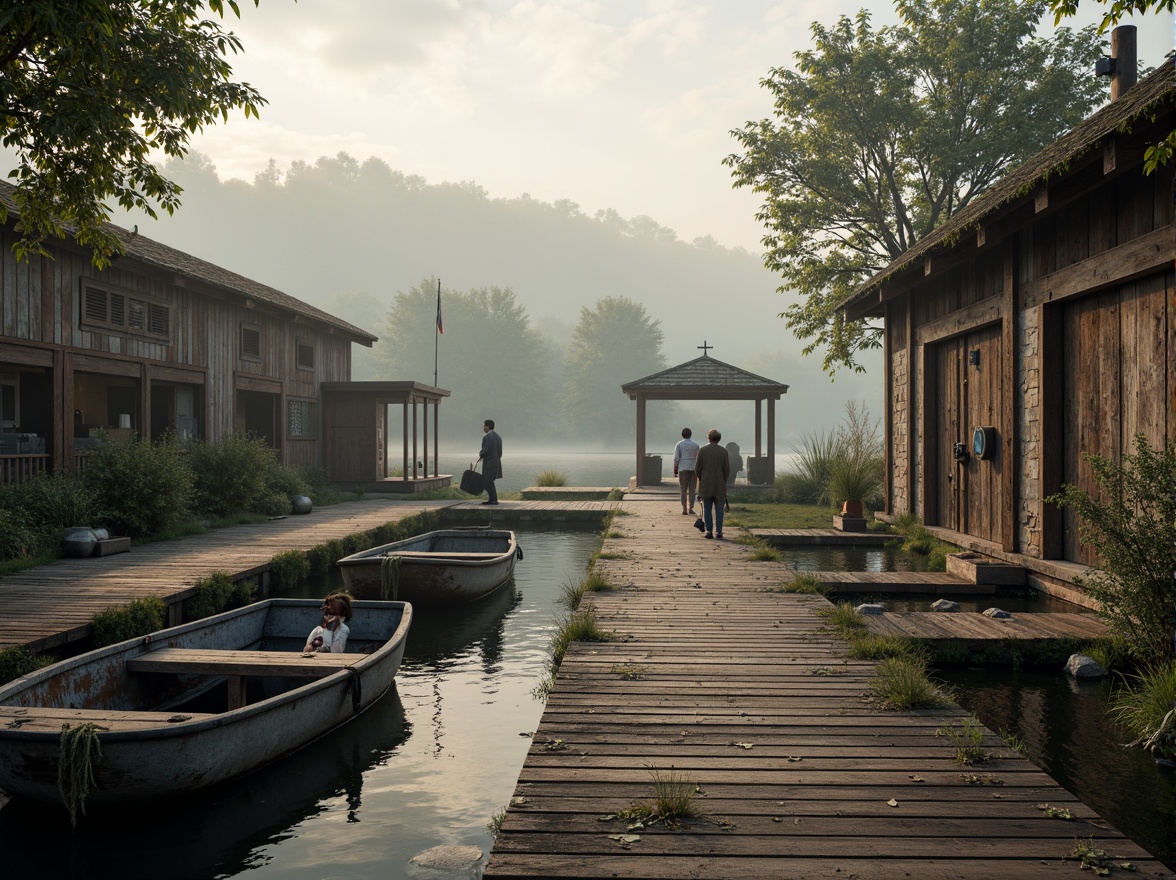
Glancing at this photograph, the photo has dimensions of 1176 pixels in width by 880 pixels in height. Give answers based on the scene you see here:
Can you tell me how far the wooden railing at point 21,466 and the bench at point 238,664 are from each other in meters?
9.26

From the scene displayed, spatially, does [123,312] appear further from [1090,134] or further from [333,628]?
[1090,134]

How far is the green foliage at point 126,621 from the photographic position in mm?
8195

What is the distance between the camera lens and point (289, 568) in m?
12.5

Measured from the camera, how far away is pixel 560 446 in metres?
113

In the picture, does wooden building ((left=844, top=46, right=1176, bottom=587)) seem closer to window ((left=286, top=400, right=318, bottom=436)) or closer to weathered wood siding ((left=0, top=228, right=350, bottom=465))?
weathered wood siding ((left=0, top=228, right=350, bottom=465))

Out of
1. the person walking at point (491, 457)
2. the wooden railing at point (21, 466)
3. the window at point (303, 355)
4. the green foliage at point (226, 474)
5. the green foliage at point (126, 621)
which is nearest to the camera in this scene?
the green foliage at point (126, 621)

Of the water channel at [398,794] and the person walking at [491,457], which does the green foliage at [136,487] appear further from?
the water channel at [398,794]

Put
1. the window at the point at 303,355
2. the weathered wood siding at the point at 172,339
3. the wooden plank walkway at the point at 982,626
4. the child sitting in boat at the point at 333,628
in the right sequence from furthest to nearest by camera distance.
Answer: the window at the point at 303,355 < the weathered wood siding at the point at 172,339 < the wooden plank walkway at the point at 982,626 < the child sitting in boat at the point at 333,628

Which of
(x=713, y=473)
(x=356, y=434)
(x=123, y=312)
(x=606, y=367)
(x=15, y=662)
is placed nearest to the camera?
(x=15, y=662)

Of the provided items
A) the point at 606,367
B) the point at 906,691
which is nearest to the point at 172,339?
the point at 906,691

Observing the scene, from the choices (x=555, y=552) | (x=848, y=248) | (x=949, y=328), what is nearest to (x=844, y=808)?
(x=949, y=328)

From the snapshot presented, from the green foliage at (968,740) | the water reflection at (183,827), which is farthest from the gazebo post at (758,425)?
the water reflection at (183,827)

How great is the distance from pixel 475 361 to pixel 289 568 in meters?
89.8

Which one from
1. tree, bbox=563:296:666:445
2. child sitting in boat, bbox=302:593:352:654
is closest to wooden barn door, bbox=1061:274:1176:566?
child sitting in boat, bbox=302:593:352:654
